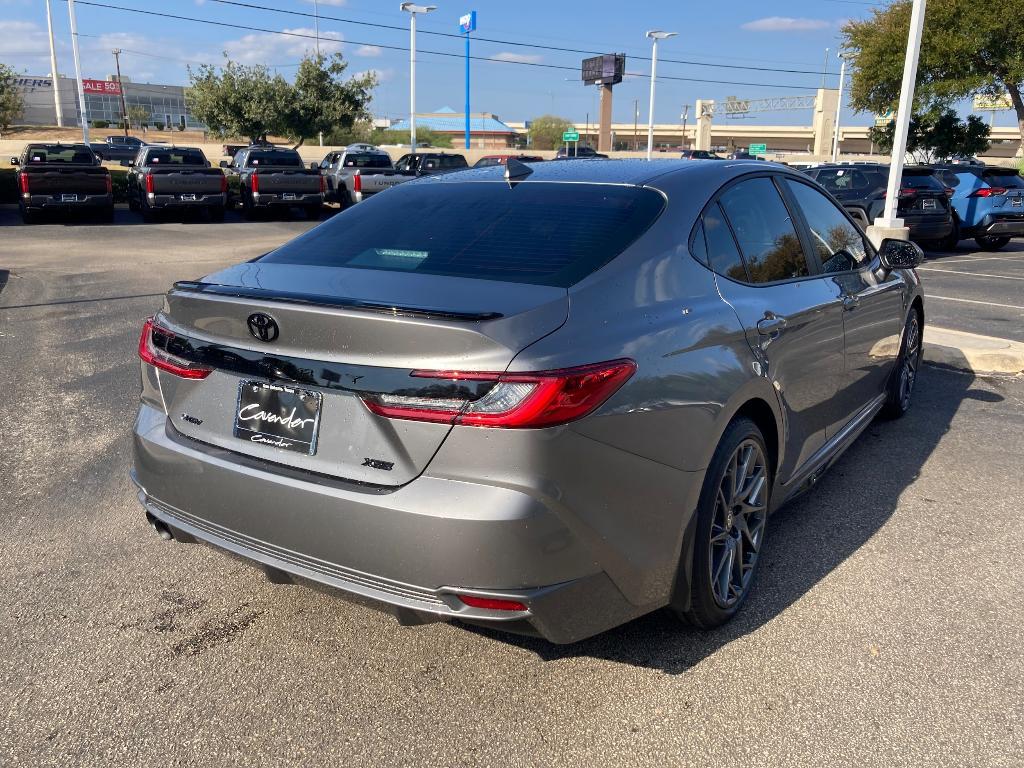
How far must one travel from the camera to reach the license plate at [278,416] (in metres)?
2.49

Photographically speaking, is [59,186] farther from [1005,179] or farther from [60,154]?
[1005,179]

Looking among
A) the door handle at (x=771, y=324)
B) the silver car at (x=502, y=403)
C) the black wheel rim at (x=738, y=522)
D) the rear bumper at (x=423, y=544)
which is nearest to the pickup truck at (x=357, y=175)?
the silver car at (x=502, y=403)

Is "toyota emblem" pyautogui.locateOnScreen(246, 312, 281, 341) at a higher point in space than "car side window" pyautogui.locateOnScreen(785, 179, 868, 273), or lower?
lower

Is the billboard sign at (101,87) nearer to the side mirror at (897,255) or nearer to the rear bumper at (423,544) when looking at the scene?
the side mirror at (897,255)

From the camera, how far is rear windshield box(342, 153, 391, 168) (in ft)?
80.4

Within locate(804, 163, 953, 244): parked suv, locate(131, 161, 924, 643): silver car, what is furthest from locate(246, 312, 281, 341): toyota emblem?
locate(804, 163, 953, 244): parked suv

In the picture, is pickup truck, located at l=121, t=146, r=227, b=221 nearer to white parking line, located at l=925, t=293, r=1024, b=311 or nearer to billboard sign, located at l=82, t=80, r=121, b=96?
white parking line, located at l=925, t=293, r=1024, b=311

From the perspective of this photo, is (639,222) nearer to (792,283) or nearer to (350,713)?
(792,283)

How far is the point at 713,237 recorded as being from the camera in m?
3.24

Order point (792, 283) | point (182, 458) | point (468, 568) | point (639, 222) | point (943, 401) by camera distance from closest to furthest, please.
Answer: point (468, 568) < point (182, 458) < point (639, 222) < point (792, 283) < point (943, 401)

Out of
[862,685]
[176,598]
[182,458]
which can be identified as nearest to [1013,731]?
[862,685]

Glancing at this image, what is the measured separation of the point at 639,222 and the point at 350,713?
6.21ft

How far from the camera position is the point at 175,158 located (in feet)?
73.6

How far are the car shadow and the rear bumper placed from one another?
0.41 m
